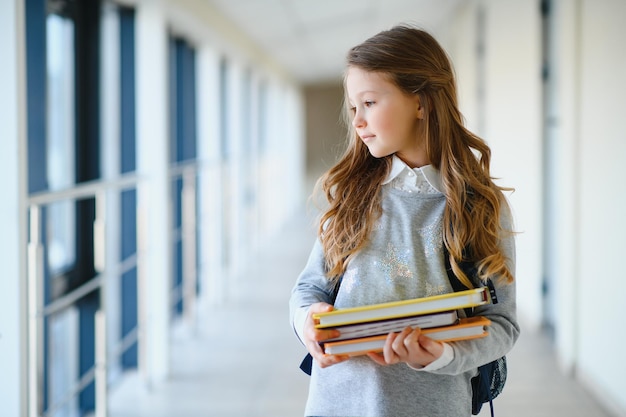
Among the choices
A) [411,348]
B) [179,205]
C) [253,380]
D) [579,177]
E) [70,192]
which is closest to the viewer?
[411,348]

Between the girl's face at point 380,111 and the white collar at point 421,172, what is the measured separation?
0.07ft

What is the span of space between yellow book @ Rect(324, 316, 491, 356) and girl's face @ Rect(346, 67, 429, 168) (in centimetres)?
22

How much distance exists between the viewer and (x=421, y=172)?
2.99 feet

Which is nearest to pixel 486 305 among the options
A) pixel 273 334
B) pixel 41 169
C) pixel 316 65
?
pixel 41 169

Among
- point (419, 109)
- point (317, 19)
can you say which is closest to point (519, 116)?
point (317, 19)

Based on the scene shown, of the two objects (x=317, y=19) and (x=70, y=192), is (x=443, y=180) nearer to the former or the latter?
(x=70, y=192)

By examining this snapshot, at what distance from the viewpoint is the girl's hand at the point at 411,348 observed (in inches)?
30.7

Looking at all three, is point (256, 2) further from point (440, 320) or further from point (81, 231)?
point (440, 320)

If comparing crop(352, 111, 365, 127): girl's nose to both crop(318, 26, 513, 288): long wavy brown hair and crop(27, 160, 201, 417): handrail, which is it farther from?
crop(27, 160, 201, 417): handrail

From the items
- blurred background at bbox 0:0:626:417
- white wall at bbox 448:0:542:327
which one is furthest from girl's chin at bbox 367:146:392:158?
white wall at bbox 448:0:542:327

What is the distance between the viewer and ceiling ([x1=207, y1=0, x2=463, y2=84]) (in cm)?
424

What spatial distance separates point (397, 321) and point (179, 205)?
3454 mm

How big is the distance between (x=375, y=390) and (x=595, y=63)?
1.79m

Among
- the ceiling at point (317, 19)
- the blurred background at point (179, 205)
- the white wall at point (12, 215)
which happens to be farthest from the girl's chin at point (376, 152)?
the ceiling at point (317, 19)
